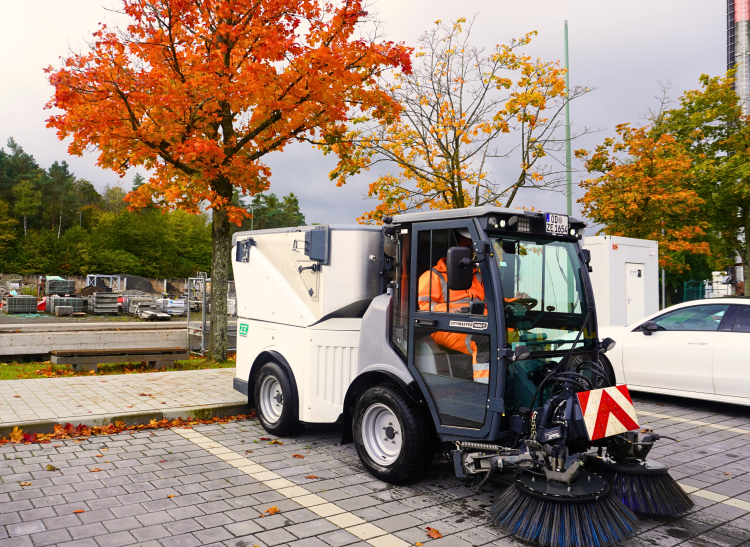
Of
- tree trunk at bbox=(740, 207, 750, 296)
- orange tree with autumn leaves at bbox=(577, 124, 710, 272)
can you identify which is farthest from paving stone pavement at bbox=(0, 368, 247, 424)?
tree trunk at bbox=(740, 207, 750, 296)

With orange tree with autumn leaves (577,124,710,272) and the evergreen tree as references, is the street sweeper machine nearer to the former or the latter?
orange tree with autumn leaves (577,124,710,272)

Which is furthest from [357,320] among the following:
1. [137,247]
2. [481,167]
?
[137,247]

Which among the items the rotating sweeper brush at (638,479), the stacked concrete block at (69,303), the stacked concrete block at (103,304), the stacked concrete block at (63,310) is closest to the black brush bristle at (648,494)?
the rotating sweeper brush at (638,479)

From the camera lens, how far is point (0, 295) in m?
42.5

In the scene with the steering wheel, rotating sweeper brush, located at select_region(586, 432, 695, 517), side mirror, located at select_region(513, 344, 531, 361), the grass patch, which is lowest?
the grass patch

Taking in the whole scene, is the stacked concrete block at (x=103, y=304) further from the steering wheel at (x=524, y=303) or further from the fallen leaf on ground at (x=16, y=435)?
the steering wheel at (x=524, y=303)

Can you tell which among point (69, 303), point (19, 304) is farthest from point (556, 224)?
point (19, 304)

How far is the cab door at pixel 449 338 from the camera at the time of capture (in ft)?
14.6

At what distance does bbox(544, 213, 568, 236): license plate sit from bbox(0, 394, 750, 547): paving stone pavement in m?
2.27

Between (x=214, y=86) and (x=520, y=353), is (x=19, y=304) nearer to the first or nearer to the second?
(x=214, y=86)

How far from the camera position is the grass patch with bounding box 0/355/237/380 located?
10.2m

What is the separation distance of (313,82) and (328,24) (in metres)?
1.40

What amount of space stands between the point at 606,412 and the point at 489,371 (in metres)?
0.86

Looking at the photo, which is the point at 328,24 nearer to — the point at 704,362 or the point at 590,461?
the point at 704,362
